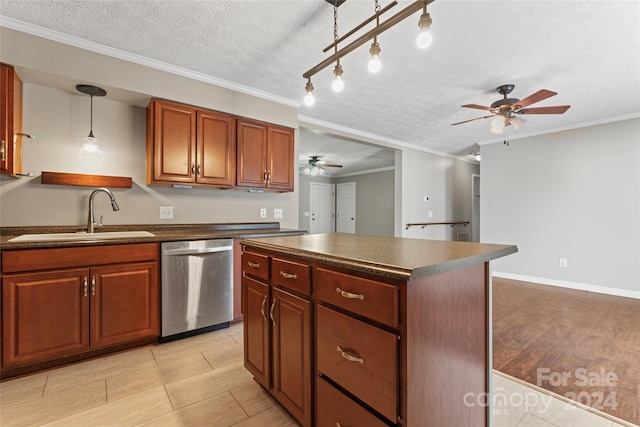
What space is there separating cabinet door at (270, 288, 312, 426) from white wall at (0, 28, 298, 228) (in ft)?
6.28

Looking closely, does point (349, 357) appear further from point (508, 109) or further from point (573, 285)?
point (573, 285)

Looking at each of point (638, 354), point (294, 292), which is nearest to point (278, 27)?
point (294, 292)

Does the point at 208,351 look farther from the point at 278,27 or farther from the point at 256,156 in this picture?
the point at 278,27

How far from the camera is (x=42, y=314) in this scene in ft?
6.16

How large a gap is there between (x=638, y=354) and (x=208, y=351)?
3.34 meters

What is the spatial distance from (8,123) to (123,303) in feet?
4.91

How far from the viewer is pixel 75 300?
1.98 metres

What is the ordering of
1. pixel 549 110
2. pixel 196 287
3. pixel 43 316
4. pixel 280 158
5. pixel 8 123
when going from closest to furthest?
pixel 43 316
pixel 8 123
pixel 196 287
pixel 549 110
pixel 280 158

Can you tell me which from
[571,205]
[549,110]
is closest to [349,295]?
[549,110]

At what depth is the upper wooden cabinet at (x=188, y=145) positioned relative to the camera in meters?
2.53

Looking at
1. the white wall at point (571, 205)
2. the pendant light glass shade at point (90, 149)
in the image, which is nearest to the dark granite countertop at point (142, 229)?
the pendant light glass shade at point (90, 149)

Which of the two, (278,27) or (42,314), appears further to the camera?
(278,27)

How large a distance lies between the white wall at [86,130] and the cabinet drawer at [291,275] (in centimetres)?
183

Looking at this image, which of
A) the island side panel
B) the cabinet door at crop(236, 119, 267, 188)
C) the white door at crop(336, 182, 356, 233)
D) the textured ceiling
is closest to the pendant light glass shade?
the textured ceiling
